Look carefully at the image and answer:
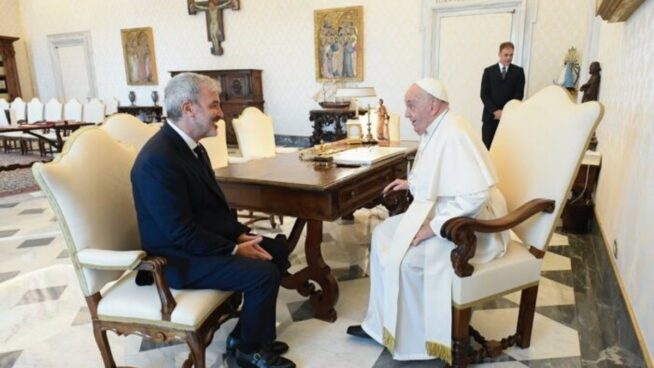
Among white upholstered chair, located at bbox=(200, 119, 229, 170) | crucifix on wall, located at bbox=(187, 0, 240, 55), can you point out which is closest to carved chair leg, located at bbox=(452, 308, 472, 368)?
white upholstered chair, located at bbox=(200, 119, 229, 170)

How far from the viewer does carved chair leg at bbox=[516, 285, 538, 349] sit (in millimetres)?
2010

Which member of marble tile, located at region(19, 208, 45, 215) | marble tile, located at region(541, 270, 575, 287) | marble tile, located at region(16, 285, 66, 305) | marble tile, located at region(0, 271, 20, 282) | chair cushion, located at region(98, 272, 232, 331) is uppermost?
chair cushion, located at region(98, 272, 232, 331)

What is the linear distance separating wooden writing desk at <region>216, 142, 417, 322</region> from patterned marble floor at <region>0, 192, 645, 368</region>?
0.20 m

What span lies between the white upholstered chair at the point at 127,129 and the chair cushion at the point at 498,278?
1.82 metres

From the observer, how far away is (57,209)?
163cm

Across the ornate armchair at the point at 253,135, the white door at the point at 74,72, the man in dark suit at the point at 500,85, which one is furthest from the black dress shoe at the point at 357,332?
the white door at the point at 74,72

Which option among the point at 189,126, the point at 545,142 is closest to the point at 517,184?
the point at 545,142

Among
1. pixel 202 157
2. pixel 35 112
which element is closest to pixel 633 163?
pixel 202 157

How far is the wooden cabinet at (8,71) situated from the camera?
10.4m

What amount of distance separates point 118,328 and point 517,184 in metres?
1.90

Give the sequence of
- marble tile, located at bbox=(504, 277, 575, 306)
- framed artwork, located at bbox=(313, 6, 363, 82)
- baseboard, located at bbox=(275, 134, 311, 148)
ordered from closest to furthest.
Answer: marble tile, located at bbox=(504, 277, 575, 306) < framed artwork, located at bbox=(313, 6, 363, 82) < baseboard, located at bbox=(275, 134, 311, 148)

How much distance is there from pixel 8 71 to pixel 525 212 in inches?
493

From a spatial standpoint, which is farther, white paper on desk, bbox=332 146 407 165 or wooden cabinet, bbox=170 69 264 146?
wooden cabinet, bbox=170 69 264 146

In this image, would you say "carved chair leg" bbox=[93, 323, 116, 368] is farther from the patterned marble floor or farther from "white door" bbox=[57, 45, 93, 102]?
"white door" bbox=[57, 45, 93, 102]
